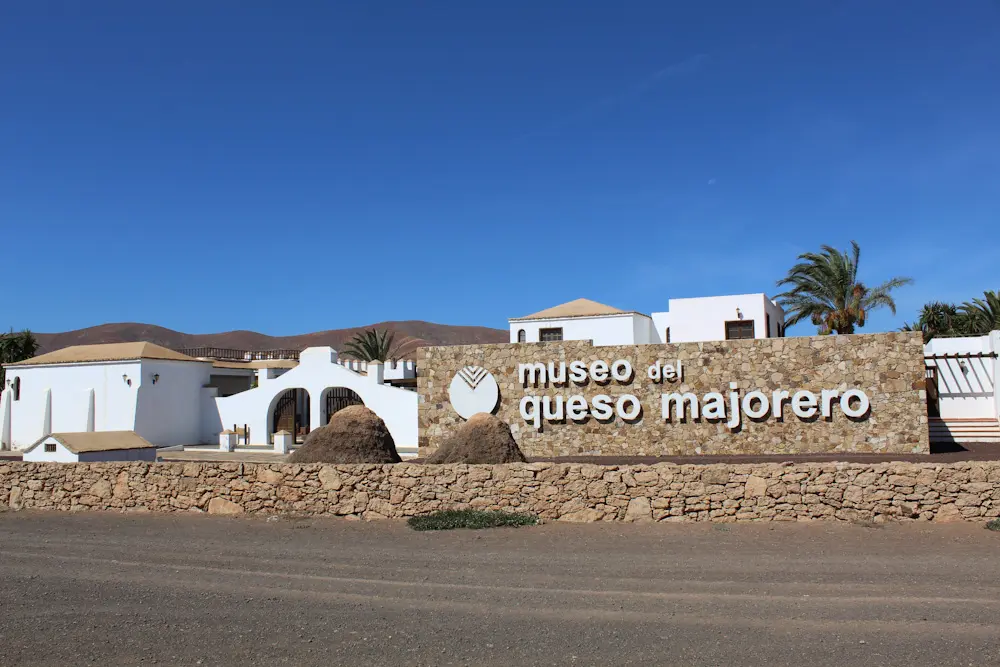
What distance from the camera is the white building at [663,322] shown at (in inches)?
1232

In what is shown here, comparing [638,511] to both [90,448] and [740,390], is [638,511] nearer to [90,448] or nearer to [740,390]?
[740,390]

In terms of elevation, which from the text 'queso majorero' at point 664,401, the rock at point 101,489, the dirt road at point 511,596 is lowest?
the dirt road at point 511,596

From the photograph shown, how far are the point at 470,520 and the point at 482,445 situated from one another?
135 inches

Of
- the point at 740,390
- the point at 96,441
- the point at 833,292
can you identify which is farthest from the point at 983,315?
the point at 96,441

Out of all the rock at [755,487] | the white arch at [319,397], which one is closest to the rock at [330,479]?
the rock at [755,487]

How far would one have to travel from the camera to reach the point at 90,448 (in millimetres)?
21281

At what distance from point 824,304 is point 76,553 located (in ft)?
112

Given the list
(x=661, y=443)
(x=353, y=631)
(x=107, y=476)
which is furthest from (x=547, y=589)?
(x=661, y=443)

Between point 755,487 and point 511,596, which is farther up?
point 755,487

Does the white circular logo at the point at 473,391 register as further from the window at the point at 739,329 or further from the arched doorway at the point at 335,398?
the window at the point at 739,329

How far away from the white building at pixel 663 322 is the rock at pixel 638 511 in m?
16.9

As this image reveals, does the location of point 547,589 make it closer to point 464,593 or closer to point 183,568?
point 464,593

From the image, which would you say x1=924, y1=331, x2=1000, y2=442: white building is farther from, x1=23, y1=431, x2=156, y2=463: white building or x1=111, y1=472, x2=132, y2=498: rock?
x1=23, y1=431, x2=156, y2=463: white building

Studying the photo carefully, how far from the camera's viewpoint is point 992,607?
Answer: 7.05m
